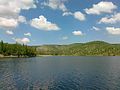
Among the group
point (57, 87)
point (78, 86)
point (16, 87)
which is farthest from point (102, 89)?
point (16, 87)

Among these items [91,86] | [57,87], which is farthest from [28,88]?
[91,86]

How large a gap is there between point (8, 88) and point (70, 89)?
1945 centimetres

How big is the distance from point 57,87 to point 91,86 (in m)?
11.3

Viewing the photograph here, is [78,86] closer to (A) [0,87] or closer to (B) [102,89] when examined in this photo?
(B) [102,89]

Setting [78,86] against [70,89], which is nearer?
[70,89]

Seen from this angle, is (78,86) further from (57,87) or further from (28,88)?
(28,88)

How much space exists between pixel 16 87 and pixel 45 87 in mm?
9275

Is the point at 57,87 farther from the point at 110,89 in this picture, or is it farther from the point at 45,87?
the point at 110,89

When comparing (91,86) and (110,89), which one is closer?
(110,89)

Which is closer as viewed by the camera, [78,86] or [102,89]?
[102,89]

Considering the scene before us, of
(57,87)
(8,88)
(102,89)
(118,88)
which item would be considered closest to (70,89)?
(57,87)

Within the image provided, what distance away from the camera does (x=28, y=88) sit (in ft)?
213

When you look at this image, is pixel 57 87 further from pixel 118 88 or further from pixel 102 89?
pixel 118 88

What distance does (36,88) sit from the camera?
213 ft
